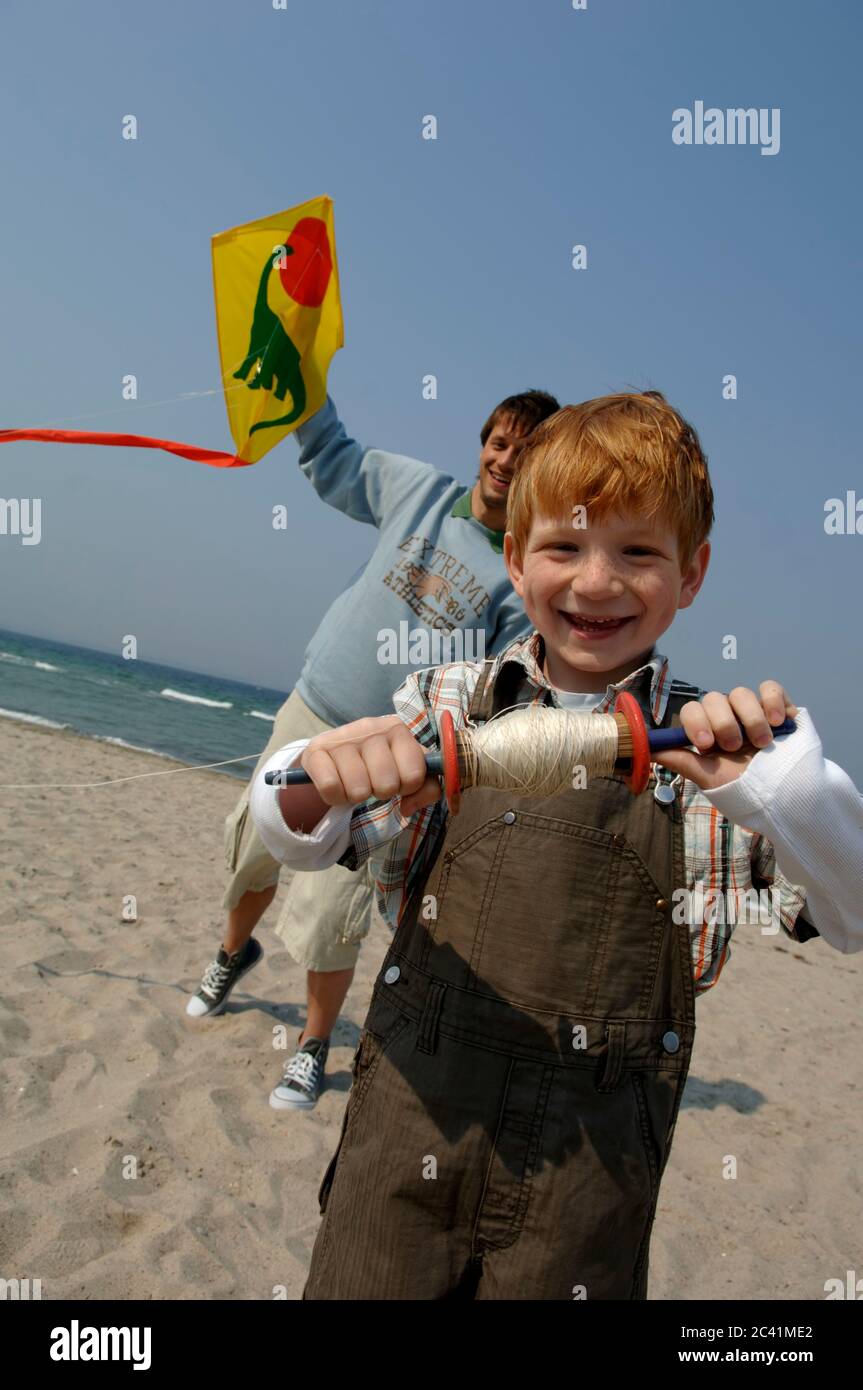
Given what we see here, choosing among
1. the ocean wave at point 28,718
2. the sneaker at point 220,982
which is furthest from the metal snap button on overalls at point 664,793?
the ocean wave at point 28,718

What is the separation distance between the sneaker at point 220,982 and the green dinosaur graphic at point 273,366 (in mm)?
2656

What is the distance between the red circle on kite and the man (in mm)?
605

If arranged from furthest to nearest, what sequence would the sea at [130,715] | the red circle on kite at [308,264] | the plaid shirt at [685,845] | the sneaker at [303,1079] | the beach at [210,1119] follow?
the sea at [130,715] → the red circle on kite at [308,264] → the sneaker at [303,1079] → the beach at [210,1119] → the plaid shirt at [685,845]

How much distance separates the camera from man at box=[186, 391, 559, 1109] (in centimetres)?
320

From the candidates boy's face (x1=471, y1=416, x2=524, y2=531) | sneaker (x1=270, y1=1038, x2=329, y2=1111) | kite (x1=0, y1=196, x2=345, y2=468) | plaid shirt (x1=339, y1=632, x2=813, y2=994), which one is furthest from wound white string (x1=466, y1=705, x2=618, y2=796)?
sneaker (x1=270, y1=1038, x2=329, y2=1111)

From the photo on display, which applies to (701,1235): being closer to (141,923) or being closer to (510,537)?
(510,537)

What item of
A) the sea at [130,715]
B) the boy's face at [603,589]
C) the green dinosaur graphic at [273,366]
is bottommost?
the sea at [130,715]

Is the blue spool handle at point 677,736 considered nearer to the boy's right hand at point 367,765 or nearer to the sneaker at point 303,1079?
the boy's right hand at point 367,765

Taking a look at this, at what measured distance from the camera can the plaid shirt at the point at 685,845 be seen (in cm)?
173

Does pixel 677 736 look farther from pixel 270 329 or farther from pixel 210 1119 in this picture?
pixel 270 329

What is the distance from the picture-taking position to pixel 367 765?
1424mm

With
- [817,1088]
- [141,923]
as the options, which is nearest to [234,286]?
[141,923]

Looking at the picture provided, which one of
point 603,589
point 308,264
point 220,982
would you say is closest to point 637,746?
point 603,589
